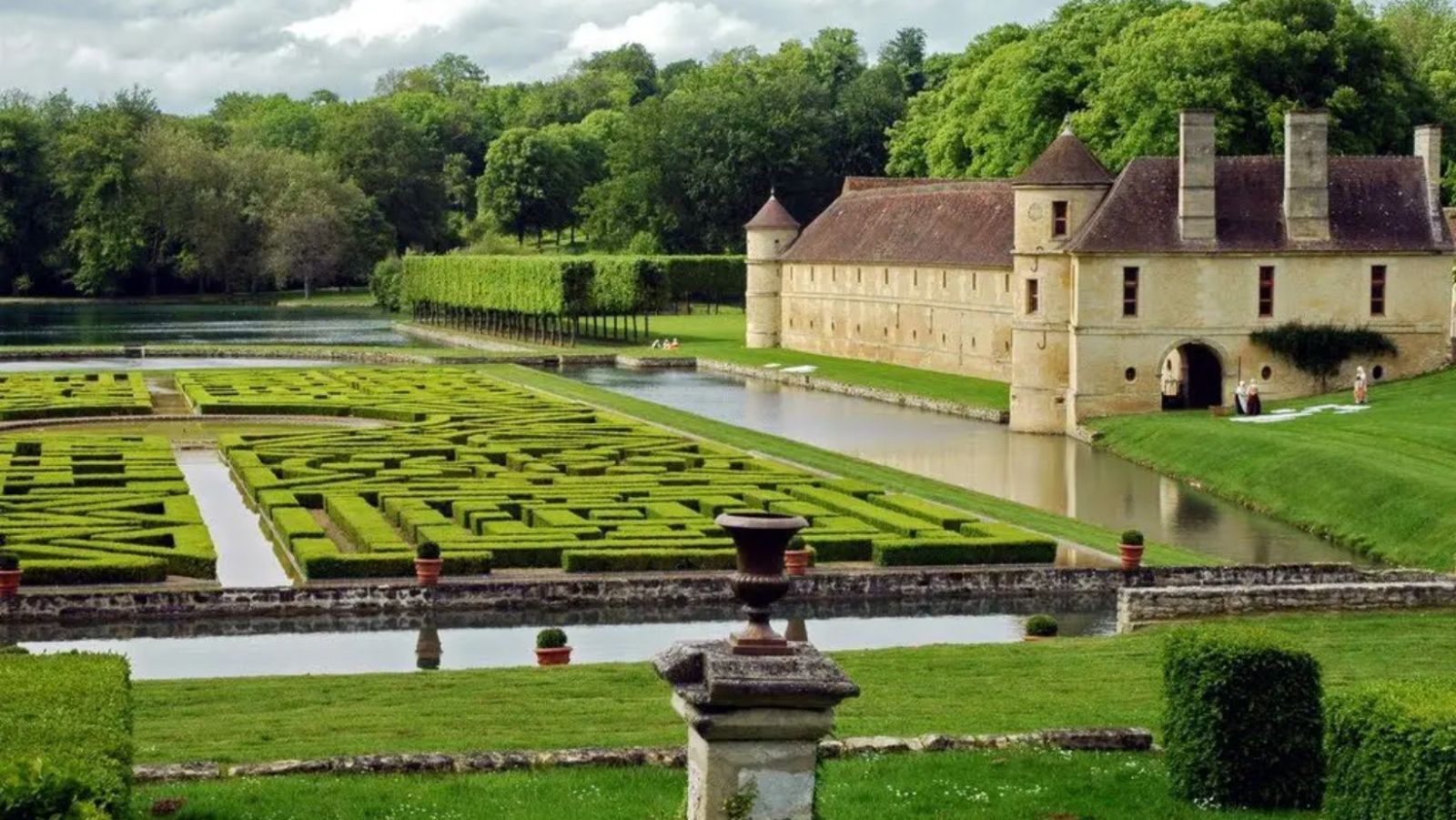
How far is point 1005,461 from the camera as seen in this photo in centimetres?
5034

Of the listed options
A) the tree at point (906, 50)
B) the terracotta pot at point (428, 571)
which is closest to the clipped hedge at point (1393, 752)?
the terracotta pot at point (428, 571)

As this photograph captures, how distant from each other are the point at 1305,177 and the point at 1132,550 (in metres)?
27.5

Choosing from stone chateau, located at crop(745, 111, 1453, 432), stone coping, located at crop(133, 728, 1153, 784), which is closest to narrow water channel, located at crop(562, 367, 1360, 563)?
stone chateau, located at crop(745, 111, 1453, 432)

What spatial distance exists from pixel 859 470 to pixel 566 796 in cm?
2961

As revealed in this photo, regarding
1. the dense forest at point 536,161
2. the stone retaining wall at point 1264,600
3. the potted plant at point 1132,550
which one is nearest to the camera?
the stone retaining wall at point 1264,600

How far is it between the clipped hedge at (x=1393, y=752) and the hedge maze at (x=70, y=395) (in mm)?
46265

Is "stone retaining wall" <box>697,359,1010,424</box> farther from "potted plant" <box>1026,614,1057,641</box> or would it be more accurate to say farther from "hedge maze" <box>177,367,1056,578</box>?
"potted plant" <box>1026,614,1057,641</box>

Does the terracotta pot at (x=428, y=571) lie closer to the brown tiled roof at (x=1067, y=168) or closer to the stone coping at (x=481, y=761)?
the stone coping at (x=481, y=761)

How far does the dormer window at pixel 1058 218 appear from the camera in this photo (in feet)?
191

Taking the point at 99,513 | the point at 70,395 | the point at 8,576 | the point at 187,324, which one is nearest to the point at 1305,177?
the point at 70,395

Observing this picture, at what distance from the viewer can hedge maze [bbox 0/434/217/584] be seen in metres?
31.2

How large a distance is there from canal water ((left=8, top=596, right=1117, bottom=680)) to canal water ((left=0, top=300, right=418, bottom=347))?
66693 mm

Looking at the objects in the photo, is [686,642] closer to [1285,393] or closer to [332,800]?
[332,800]

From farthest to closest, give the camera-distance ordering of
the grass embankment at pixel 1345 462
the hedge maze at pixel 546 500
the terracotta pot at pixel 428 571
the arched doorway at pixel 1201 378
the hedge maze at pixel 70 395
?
the arched doorway at pixel 1201 378
the hedge maze at pixel 70 395
the grass embankment at pixel 1345 462
the hedge maze at pixel 546 500
the terracotta pot at pixel 428 571
